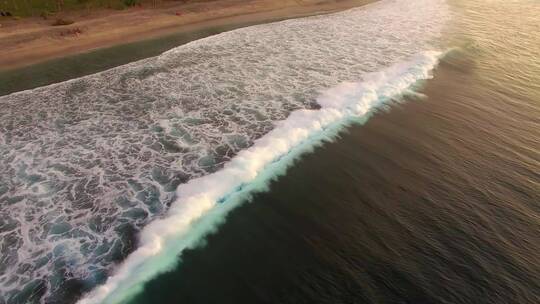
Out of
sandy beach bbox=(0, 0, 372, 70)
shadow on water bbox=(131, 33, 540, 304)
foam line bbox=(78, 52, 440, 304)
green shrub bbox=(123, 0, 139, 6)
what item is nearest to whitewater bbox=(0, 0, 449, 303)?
foam line bbox=(78, 52, 440, 304)

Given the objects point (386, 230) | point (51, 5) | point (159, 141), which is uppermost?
point (51, 5)

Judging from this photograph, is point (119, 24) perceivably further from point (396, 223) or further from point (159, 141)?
point (396, 223)

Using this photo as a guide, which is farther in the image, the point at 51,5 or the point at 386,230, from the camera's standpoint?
the point at 51,5

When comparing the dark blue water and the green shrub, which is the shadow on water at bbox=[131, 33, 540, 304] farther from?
the green shrub

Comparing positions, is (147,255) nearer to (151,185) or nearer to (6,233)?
(151,185)

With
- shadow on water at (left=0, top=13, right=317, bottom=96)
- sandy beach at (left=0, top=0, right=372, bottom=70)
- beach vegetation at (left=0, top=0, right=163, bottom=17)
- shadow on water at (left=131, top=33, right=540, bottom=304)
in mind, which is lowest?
shadow on water at (left=131, top=33, right=540, bottom=304)

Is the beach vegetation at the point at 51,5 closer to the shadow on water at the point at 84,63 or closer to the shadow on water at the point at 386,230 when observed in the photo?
the shadow on water at the point at 84,63

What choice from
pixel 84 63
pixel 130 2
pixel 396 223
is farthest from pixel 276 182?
pixel 130 2

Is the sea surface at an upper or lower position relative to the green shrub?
lower

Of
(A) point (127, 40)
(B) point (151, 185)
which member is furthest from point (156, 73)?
(B) point (151, 185)
